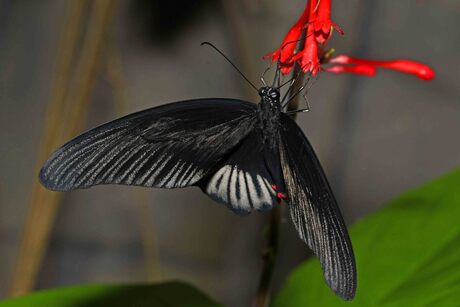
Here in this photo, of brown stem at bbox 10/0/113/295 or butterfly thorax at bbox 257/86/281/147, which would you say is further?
brown stem at bbox 10/0/113/295

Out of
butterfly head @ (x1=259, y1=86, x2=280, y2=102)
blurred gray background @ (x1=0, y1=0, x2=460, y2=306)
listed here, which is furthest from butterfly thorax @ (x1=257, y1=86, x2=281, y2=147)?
blurred gray background @ (x1=0, y1=0, x2=460, y2=306)

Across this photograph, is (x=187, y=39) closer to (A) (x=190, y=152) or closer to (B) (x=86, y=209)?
(B) (x=86, y=209)

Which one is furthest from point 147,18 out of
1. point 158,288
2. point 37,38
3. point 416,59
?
point 158,288

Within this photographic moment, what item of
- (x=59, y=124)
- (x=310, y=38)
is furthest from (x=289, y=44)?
(x=59, y=124)

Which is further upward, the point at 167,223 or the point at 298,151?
the point at 298,151

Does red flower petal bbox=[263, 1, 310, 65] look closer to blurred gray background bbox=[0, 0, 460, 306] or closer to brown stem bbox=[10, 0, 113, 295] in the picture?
brown stem bbox=[10, 0, 113, 295]

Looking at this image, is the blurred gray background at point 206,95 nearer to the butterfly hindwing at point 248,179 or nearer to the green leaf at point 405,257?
the green leaf at point 405,257
